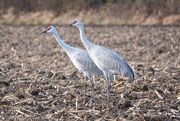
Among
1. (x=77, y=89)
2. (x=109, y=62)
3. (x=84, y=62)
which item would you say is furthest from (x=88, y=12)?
(x=109, y=62)

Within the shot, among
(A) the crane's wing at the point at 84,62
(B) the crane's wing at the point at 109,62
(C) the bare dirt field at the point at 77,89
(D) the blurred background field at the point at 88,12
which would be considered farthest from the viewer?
(D) the blurred background field at the point at 88,12

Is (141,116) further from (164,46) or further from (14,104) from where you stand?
(164,46)

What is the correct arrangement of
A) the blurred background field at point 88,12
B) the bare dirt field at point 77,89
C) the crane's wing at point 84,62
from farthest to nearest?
the blurred background field at point 88,12
the crane's wing at point 84,62
the bare dirt field at point 77,89

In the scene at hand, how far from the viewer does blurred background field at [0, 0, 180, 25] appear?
16.8 metres

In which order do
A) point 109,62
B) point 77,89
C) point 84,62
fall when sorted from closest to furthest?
point 109,62, point 84,62, point 77,89

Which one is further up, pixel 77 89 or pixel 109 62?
pixel 109 62

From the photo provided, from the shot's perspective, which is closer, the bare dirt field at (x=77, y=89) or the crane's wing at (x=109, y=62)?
the bare dirt field at (x=77, y=89)

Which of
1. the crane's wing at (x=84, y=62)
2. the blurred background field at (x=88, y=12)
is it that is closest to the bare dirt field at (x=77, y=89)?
the crane's wing at (x=84, y=62)

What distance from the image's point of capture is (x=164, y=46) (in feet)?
30.3

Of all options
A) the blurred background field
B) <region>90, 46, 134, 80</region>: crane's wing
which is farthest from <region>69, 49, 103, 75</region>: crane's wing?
the blurred background field

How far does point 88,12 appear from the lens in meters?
18.3

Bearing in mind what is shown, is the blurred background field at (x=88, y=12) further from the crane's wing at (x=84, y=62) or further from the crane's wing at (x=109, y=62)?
the crane's wing at (x=109, y=62)

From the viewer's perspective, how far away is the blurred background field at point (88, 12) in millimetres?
16781

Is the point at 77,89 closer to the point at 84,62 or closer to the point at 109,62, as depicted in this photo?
the point at 84,62
